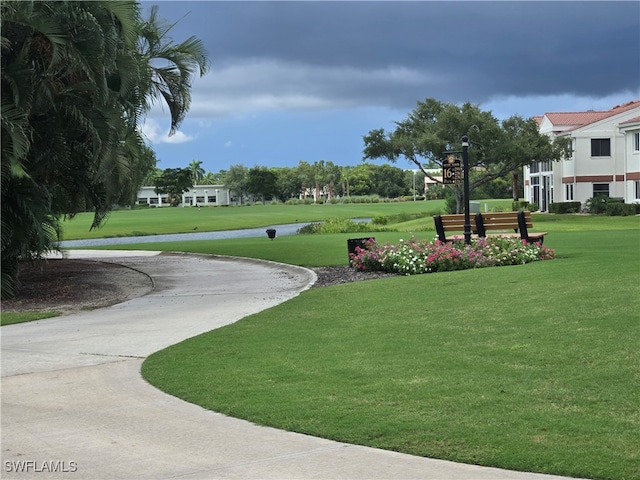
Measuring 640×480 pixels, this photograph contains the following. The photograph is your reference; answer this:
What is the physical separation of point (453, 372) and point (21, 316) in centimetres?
974

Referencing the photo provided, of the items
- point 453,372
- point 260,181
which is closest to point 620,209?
point 453,372

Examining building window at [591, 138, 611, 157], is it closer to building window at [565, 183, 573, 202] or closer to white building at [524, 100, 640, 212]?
white building at [524, 100, 640, 212]

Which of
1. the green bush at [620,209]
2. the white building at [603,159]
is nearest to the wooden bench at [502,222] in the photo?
the green bush at [620,209]

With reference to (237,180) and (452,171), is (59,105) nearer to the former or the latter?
(452,171)

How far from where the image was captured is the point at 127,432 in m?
6.43

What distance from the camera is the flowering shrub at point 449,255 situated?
18.8m

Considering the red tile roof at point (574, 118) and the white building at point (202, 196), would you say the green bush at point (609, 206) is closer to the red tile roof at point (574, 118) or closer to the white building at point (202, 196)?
the red tile roof at point (574, 118)

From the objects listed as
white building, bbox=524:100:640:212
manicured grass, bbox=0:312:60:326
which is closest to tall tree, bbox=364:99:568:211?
white building, bbox=524:100:640:212

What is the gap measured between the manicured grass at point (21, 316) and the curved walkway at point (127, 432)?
1503 millimetres

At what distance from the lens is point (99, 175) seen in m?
Answer: 17.5

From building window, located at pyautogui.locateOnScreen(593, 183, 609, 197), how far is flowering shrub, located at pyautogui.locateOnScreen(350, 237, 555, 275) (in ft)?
137

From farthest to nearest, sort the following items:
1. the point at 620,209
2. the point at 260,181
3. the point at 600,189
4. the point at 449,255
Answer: the point at 260,181
the point at 600,189
the point at 620,209
the point at 449,255

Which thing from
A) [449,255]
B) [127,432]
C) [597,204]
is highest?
[597,204]

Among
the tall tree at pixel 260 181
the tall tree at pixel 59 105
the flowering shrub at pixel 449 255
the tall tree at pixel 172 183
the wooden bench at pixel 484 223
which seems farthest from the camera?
the tall tree at pixel 260 181
